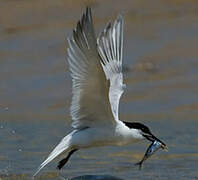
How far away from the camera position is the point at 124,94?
1399 cm

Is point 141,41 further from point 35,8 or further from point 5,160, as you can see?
point 5,160

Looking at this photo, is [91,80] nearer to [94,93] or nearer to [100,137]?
Answer: [94,93]

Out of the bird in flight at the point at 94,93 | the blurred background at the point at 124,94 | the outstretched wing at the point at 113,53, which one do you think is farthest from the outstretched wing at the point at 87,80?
the blurred background at the point at 124,94

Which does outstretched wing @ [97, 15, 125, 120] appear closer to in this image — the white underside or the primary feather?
the primary feather

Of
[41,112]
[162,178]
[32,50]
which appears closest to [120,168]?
[162,178]

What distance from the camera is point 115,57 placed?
9.19m

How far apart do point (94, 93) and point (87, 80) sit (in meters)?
0.16

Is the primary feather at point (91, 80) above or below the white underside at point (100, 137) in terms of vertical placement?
above

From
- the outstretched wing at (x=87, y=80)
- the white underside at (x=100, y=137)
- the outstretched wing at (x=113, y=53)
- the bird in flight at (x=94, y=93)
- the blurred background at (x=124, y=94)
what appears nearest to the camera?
the outstretched wing at (x=87, y=80)

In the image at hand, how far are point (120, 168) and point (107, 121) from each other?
58.4 inches

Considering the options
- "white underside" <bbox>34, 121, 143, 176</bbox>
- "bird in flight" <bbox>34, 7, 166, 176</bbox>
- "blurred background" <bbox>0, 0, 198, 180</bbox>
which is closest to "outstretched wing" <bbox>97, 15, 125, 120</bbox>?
"bird in flight" <bbox>34, 7, 166, 176</bbox>

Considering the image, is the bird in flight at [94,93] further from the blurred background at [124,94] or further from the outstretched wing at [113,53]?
the blurred background at [124,94]

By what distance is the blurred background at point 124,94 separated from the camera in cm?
1010

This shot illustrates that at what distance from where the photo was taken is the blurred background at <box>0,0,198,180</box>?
33.1ft
